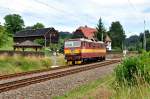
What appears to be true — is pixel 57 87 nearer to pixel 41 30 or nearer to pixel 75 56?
pixel 75 56

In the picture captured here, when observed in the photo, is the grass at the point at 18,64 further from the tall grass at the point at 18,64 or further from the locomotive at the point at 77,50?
the locomotive at the point at 77,50

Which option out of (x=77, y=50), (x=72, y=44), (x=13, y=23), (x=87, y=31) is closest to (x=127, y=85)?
(x=77, y=50)

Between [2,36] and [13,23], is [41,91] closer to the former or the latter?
[2,36]

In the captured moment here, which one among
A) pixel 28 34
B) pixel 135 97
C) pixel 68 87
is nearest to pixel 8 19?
pixel 28 34

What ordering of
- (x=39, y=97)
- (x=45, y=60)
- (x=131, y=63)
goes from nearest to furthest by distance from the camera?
(x=39, y=97) < (x=131, y=63) < (x=45, y=60)

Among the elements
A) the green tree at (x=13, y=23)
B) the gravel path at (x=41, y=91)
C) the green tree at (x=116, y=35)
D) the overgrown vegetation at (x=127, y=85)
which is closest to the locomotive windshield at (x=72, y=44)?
the gravel path at (x=41, y=91)

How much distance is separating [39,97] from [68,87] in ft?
12.2

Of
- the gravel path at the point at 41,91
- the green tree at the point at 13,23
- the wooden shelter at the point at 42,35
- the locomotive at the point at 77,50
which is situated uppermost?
the green tree at the point at 13,23

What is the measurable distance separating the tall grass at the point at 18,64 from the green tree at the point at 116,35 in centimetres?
10721

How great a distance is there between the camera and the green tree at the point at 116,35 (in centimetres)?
14900

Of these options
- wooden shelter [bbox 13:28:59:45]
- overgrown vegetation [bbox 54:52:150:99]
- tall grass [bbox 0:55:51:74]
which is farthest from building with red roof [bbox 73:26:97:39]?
overgrown vegetation [bbox 54:52:150:99]

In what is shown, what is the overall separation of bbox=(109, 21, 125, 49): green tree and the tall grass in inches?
4221

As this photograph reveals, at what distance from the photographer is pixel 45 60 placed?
3719 cm

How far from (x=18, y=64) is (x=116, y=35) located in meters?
126
